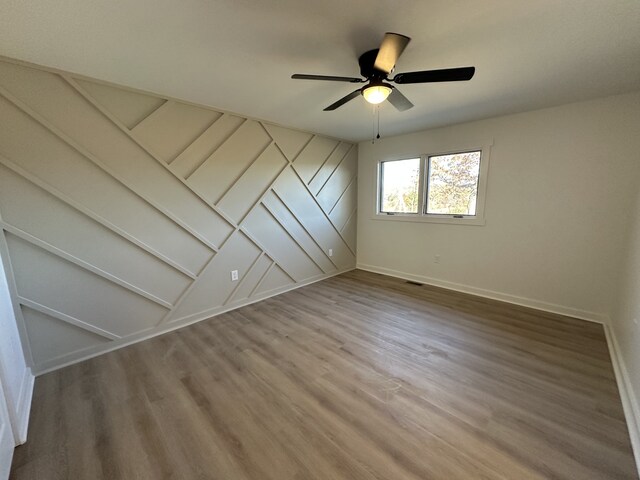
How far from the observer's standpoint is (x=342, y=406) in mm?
1744

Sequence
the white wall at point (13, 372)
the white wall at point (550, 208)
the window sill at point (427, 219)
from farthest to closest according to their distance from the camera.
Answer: the window sill at point (427, 219), the white wall at point (550, 208), the white wall at point (13, 372)

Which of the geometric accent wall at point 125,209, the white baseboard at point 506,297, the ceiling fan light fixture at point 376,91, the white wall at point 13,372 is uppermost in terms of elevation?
the ceiling fan light fixture at point 376,91

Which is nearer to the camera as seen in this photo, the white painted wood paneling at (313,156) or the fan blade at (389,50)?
the fan blade at (389,50)

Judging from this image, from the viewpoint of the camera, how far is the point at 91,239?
7.45 ft

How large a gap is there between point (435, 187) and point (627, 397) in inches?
118

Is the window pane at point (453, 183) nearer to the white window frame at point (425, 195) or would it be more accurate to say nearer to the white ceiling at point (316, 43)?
the white window frame at point (425, 195)

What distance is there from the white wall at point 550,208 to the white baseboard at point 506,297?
0.01 m

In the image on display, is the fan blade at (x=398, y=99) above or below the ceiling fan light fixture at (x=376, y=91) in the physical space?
above

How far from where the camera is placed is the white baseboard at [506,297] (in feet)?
9.44

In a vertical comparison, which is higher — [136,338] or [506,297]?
[506,297]

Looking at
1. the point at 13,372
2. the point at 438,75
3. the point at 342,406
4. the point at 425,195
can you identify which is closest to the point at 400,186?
the point at 425,195

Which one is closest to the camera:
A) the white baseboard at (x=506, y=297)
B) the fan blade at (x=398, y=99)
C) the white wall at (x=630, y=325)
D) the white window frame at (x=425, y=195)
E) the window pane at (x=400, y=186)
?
the white wall at (x=630, y=325)

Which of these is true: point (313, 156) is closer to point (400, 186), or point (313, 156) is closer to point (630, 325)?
point (400, 186)

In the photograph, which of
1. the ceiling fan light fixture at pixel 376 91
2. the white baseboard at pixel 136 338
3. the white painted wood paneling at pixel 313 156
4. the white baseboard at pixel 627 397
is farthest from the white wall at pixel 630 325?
the white painted wood paneling at pixel 313 156
